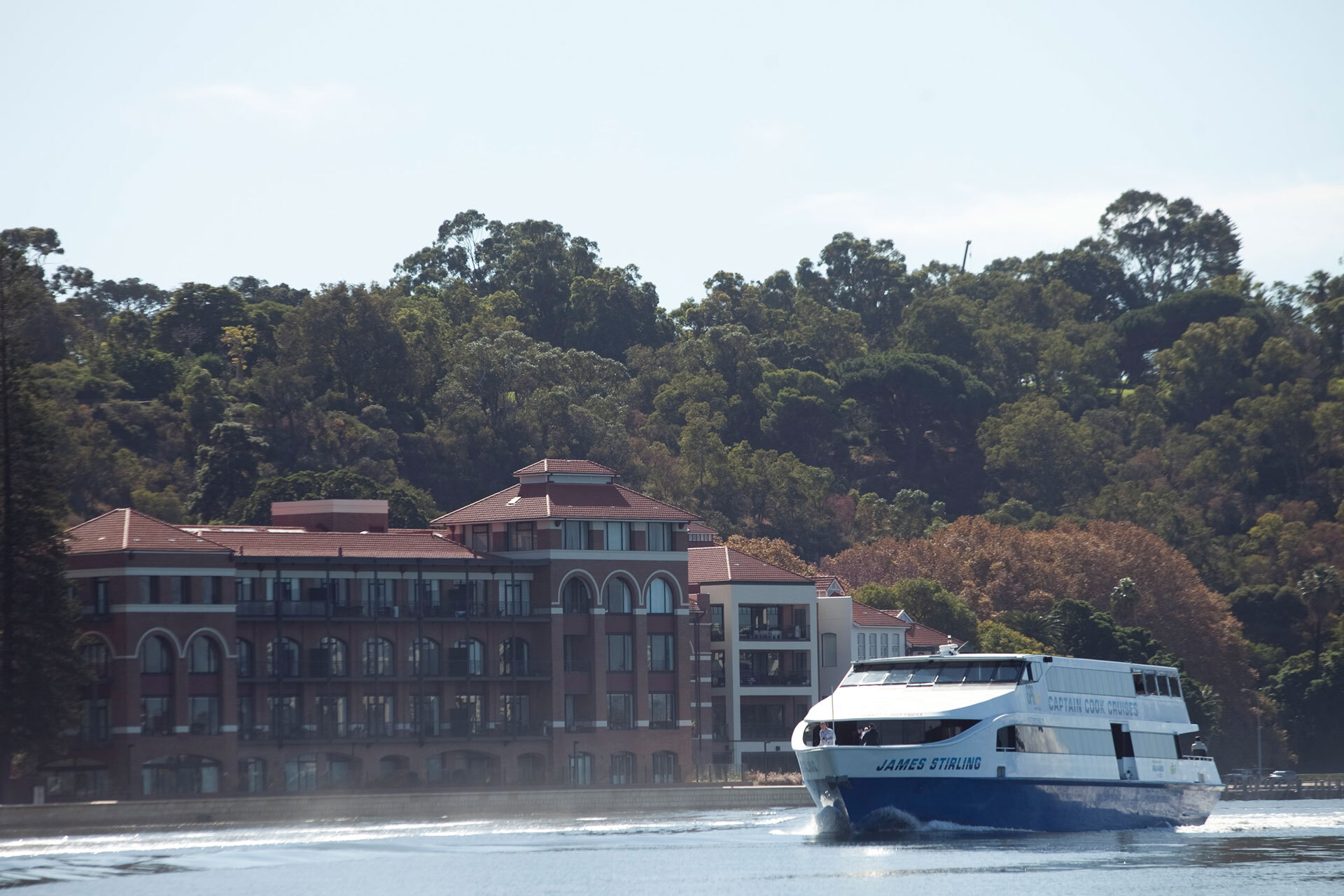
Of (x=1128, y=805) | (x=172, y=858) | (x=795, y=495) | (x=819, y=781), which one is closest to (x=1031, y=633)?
(x=795, y=495)

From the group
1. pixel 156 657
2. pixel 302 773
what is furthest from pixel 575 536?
pixel 156 657

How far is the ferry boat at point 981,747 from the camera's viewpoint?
7300 centimetres

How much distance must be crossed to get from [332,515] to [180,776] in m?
21.9

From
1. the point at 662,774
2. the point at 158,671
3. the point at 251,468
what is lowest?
the point at 662,774

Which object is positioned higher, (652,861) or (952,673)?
(952,673)

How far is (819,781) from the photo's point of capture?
245 ft

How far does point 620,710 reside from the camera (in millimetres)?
116500

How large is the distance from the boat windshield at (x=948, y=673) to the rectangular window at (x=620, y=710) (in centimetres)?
4018

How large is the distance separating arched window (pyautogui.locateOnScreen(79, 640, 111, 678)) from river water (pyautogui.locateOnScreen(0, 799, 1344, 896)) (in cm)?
1910

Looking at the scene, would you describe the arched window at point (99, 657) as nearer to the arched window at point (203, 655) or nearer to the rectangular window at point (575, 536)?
the arched window at point (203, 655)

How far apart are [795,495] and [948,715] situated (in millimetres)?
110957

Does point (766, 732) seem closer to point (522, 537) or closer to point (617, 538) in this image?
point (617, 538)

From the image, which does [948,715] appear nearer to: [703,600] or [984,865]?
Result: [984,865]

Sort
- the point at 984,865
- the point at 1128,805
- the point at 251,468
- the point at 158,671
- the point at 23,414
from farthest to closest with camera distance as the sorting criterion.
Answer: the point at 251,468 < the point at 158,671 < the point at 23,414 < the point at 1128,805 < the point at 984,865
